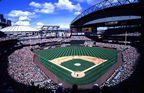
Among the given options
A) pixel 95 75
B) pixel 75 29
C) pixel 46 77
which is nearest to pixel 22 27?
pixel 75 29

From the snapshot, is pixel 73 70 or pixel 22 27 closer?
pixel 73 70

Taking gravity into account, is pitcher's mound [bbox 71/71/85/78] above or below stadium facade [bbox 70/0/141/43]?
below

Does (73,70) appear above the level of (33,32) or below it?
below

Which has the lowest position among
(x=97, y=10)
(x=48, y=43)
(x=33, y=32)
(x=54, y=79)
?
(x=54, y=79)

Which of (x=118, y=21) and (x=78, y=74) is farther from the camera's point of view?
(x=118, y=21)

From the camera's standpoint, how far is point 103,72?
20734 mm

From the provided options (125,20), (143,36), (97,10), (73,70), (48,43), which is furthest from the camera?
(48,43)

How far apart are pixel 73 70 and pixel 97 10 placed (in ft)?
124

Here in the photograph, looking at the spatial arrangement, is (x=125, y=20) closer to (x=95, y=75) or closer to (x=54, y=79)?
(x=95, y=75)

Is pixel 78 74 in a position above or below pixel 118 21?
below

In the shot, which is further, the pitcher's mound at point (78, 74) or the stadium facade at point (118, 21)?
the stadium facade at point (118, 21)

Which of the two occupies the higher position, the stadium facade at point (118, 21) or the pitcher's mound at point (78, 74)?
the stadium facade at point (118, 21)

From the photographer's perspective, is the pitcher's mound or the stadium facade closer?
the pitcher's mound

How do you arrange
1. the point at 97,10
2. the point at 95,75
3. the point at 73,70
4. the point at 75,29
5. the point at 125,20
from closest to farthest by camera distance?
the point at 95,75
the point at 73,70
the point at 125,20
the point at 97,10
the point at 75,29
